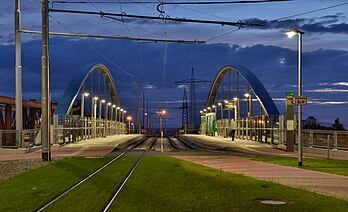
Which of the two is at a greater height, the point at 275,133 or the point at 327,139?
the point at 327,139

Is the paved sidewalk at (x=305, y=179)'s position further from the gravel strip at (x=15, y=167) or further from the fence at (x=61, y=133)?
the fence at (x=61, y=133)

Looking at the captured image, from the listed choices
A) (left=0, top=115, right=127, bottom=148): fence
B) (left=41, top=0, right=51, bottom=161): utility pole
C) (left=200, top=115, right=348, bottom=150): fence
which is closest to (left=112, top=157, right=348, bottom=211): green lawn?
(left=41, top=0, right=51, bottom=161): utility pole

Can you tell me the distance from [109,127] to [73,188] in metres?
60.1

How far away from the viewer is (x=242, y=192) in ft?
41.8

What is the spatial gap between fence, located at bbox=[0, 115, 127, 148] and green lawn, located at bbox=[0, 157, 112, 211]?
1255cm

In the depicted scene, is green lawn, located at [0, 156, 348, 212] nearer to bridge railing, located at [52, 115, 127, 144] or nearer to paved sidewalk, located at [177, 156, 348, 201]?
paved sidewalk, located at [177, 156, 348, 201]

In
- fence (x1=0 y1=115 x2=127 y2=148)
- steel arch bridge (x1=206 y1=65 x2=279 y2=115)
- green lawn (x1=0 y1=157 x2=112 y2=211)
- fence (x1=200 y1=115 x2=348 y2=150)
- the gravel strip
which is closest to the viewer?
green lawn (x1=0 y1=157 x2=112 y2=211)

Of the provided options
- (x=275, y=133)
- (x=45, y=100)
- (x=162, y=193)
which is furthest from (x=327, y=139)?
(x=162, y=193)

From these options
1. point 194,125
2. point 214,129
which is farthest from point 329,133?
point 194,125

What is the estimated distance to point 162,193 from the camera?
41.5ft

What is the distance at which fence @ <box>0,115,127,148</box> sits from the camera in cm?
3319

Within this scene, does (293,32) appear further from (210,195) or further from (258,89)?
(258,89)

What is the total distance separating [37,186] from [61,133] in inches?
1019

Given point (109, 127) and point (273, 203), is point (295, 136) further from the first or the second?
point (109, 127)
